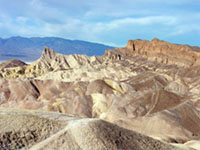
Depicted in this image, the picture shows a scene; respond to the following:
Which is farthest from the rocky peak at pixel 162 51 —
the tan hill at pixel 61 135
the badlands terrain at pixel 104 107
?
the tan hill at pixel 61 135

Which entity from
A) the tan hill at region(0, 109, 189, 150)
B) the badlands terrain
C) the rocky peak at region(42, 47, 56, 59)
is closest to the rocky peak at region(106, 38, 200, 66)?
the badlands terrain

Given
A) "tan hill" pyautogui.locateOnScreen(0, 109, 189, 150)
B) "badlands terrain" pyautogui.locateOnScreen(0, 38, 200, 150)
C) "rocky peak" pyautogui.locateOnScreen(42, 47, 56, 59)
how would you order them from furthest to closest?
"rocky peak" pyautogui.locateOnScreen(42, 47, 56, 59)
"badlands terrain" pyautogui.locateOnScreen(0, 38, 200, 150)
"tan hill" pyautogui.locateOnScreen(0, 109, 189, 150)

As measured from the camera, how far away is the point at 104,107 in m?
35.1

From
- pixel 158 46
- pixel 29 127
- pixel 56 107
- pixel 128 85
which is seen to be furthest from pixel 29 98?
pixel 158 46

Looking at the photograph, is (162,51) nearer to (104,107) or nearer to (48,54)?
(48,54)

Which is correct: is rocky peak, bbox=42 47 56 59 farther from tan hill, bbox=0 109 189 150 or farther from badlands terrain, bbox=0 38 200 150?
tan hill, bbox=0 109 189 150

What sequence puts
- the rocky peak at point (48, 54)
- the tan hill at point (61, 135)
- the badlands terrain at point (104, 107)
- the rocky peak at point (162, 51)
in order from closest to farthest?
1. the tan hill at point (61, 135)
2. the badlands terrain at point (104, 107)
3. the rocky peak at point (162, 51)
4. the rocky peak at point (48, 54)

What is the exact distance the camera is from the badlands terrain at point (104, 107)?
45.4 feet

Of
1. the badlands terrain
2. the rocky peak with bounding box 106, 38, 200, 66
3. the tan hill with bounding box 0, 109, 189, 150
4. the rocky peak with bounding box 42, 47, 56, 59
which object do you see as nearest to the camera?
the tan hill with bounding box 0, 109, 189, 150

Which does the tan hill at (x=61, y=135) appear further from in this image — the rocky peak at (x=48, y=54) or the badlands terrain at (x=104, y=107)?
the rocky peak at (x=48, y=54)

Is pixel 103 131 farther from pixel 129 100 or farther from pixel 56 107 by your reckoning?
pixel 56 107

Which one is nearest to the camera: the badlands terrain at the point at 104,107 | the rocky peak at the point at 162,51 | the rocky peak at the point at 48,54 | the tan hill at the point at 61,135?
the tan hill at the point at 61,135

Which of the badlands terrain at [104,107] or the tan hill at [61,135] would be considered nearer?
the tan hill at [61,135]

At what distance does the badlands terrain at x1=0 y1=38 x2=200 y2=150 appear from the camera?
45.4 ft
